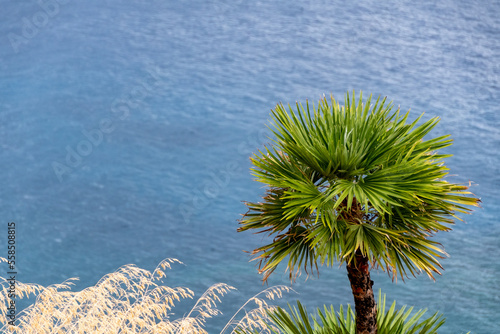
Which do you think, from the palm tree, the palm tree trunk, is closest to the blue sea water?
the palm tree trunk

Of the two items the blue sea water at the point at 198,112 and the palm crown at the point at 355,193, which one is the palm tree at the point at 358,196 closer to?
the palm crown at the point at 355,193

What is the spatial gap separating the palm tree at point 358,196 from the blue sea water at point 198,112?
6649 mm

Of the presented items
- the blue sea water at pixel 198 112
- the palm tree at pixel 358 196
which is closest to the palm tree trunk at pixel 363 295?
the palm tree at pixel 358 196

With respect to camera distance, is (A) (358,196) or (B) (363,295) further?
(B) (363,295)

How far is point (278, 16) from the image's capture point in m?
15.2

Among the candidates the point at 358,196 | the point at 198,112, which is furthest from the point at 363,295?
the point at 198,112

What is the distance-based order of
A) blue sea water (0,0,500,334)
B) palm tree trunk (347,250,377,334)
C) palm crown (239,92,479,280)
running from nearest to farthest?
palm crown (239,92,479,280)
palm tree trunk (347,250,377,334)
blue sea water (0,0,500,334)

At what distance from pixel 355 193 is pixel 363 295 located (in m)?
0.71

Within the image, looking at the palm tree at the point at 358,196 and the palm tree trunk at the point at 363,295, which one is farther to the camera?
the palm tree trunk at the point at 363,295

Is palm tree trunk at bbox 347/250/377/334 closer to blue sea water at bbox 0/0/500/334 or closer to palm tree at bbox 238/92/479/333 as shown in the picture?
palm tree at bbox 238/92/479/333

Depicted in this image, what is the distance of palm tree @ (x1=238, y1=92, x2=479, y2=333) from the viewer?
12.8ft

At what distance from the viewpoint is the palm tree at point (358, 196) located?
3900 millimetres

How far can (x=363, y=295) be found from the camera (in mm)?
4137

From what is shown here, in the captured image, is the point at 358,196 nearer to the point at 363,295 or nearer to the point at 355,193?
the point at 355,193
